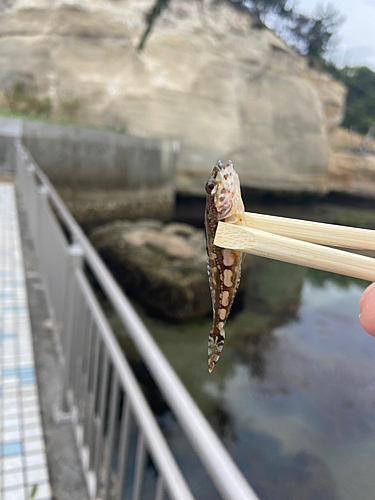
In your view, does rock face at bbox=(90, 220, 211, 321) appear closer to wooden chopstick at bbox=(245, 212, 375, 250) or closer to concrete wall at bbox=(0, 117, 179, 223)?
concrete wall at bbox=(0, 117, 179, 223)

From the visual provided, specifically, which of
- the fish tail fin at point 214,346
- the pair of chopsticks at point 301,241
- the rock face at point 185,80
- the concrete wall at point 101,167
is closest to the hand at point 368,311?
the pair of chopsticks at point 301,241

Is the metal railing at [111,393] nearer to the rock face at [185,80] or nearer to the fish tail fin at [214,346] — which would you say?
the fish tail fin at [214,346]

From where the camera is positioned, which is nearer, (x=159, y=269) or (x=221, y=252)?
(x=221, y=252)

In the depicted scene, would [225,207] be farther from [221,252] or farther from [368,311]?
[368,311]

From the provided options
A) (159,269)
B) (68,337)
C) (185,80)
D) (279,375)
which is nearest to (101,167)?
(159,269)

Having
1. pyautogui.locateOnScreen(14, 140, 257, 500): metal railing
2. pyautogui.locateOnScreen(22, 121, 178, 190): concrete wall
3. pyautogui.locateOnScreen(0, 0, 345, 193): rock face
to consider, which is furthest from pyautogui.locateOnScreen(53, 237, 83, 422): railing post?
pyautogui.locateOnScreen(0, 0, 345, 193): rock face

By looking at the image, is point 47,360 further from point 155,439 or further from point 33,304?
point 155,439
